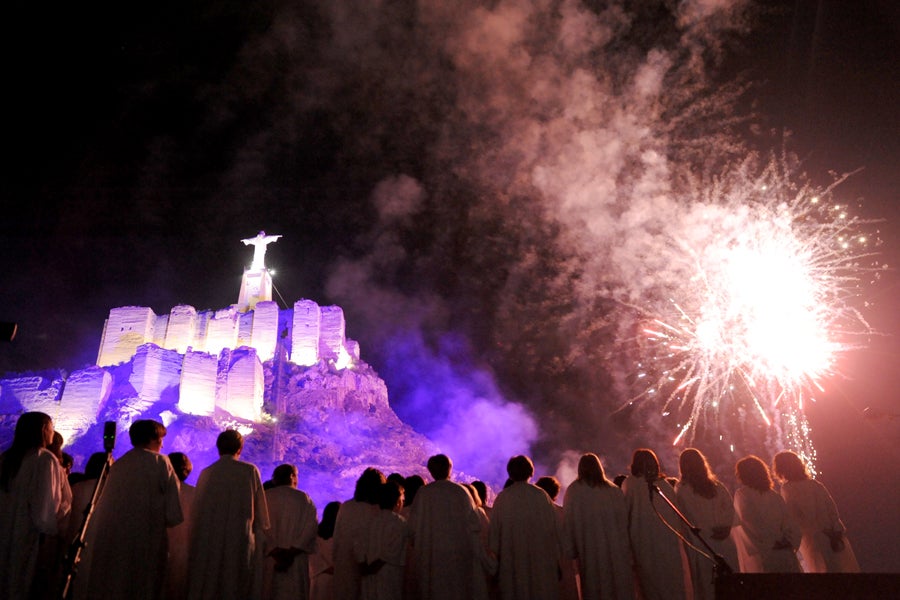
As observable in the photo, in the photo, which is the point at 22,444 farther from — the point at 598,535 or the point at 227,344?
the point at 227,344

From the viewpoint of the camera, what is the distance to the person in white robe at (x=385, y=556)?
618 cm

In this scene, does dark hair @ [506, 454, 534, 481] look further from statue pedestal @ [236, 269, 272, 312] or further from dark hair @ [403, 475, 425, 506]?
statue pedestal @ [236, 269, 272, 312]

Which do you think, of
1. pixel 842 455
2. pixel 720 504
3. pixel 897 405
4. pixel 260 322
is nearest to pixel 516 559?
pixel 720 504

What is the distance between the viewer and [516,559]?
20.7 feet

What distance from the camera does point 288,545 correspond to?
627 cm

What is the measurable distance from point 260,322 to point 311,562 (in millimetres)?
45655

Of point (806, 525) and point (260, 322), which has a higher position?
point (260, 322)

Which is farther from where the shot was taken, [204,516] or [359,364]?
[359,364]

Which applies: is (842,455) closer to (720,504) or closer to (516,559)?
(720,504)

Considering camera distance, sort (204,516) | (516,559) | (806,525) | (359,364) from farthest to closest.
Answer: (359,364), (806,525), (516,559), (204,516)

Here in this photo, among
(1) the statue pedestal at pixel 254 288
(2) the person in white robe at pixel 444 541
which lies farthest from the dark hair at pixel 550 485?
(1) the statue pedestal at pixel 254 288

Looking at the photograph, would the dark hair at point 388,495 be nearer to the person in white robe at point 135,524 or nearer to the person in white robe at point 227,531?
the person in white robe at point 227,531

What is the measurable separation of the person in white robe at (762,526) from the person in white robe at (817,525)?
322 mm

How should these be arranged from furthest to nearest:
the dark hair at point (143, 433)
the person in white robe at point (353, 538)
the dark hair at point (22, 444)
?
the person in white robe at point (353, 538)
the dark hair at point (143, 433)
the dark hair at point (22, 444)
